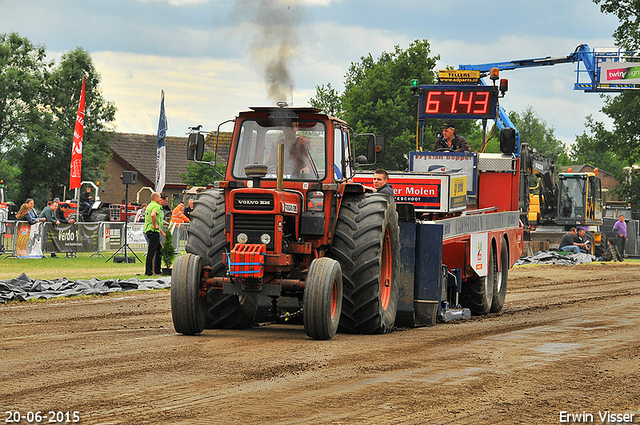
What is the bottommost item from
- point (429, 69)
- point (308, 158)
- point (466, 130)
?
point (308, 158)

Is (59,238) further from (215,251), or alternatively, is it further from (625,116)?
(625,116)

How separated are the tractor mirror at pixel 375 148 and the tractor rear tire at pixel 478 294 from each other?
3620 millimetres

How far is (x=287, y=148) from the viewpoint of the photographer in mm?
10188

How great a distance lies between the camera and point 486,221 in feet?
45.9

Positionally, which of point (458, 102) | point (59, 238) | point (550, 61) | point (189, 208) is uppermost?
point (550, 61)

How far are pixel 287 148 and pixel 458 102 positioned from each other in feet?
22.2

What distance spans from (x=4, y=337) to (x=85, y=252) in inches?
644

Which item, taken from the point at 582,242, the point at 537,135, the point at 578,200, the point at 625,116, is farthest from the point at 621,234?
the point at 537,135

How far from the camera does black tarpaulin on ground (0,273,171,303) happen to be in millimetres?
14317

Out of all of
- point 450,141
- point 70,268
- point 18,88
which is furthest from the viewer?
point 18,88

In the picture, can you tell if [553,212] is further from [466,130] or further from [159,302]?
[159,302]

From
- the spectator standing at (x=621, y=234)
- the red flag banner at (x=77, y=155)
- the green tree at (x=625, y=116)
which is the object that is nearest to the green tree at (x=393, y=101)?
the green tree at (x=625, y=116)

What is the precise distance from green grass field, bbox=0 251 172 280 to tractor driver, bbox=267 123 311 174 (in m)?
9.06

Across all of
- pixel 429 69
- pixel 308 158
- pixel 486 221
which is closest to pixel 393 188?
pixel 486 221
